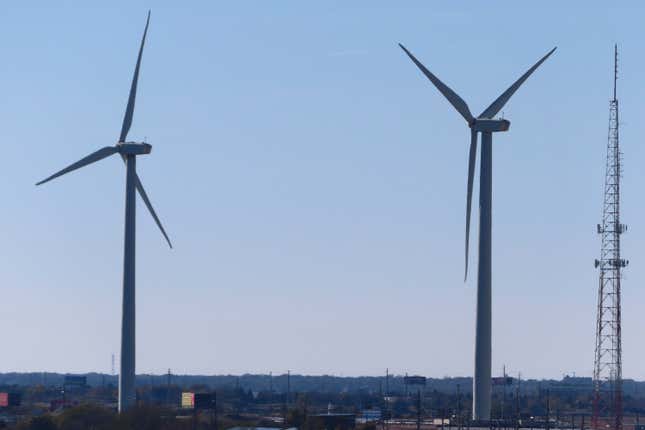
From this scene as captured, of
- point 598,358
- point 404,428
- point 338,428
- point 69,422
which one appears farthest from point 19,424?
point 598,358

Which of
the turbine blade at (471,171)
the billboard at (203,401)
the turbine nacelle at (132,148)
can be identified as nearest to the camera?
the turbine blade at (471,171)

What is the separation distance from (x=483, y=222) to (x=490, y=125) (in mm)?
6559

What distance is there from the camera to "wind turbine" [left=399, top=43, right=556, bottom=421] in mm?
88438

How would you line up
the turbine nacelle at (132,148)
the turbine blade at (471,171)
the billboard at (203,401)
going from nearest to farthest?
→ the turbine blade at (471,171), the turbine nacelle at (132,148), the billboard at (203,401)

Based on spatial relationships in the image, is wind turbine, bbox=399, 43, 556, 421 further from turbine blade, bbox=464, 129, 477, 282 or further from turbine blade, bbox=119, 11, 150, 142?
turbine blade, bbox=119, 11, 150, 142

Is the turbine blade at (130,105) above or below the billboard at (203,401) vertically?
above

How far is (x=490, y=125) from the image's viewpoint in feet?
303

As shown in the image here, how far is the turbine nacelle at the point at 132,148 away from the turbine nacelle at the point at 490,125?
27.7 m

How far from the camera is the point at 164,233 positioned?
106 meters

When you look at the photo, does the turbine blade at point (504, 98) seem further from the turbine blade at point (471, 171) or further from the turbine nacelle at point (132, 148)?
the turbine nacelle at point (132, 148)

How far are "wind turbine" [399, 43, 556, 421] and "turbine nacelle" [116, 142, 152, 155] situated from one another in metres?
27.1

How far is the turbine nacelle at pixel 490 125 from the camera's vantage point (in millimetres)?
92375

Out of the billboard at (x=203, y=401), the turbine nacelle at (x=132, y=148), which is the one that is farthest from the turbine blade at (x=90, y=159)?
the billboard at (x=203, y=401)

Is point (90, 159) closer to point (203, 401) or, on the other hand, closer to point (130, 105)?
point (130, 105)
